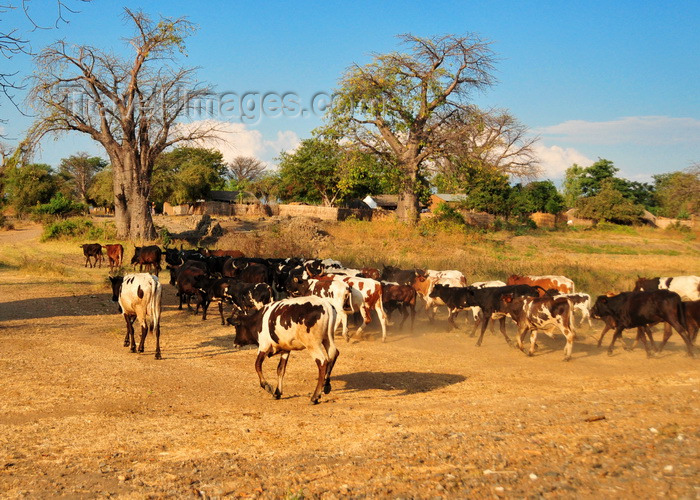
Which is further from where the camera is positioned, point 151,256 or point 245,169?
point 245,169

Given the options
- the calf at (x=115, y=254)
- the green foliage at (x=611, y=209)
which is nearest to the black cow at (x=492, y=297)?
the calf at (x=115, y=254)

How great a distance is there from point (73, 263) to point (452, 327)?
2011 centimetres

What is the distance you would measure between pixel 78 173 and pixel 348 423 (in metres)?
91.8

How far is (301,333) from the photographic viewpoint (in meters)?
8.58

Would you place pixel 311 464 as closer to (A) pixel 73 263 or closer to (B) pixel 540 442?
(B) pixel 540 442

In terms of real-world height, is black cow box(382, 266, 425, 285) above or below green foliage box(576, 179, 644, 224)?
below

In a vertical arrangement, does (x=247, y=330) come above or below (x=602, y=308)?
below

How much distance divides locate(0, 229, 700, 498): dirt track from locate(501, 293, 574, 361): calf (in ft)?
1.73

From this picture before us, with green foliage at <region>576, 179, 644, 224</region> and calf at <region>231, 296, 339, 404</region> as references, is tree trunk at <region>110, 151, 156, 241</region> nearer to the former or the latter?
calf at <region>231, 296, 339, 404</region>

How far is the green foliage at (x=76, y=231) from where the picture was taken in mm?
36594

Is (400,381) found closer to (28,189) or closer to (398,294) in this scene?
(398,294)

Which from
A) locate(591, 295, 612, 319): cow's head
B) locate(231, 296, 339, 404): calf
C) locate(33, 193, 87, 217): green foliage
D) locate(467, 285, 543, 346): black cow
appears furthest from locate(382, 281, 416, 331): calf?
locate(33, 193, 87, 217): green foliage

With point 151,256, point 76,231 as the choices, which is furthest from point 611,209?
point 151,256

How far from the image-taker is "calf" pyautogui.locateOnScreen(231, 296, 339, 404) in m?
8.51
